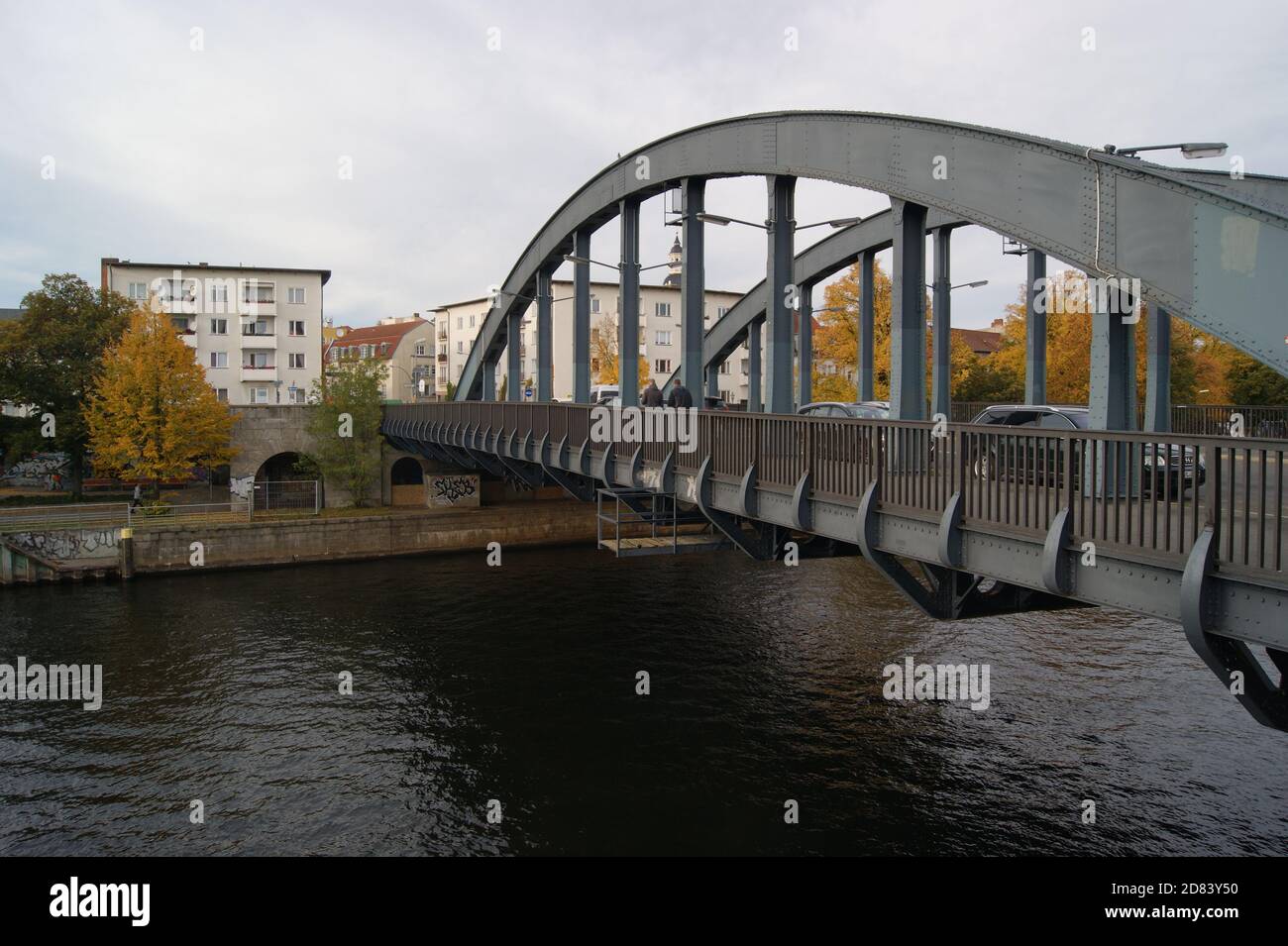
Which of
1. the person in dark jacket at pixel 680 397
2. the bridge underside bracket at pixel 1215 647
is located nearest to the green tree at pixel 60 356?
the person in dark jacket at pixel 680 397

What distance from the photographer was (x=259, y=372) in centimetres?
5750

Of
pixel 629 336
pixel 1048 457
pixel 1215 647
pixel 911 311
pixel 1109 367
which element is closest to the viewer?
pixel 1215 647

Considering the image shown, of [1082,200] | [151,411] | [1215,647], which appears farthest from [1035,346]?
[151,411]

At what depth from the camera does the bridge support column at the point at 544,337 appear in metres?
29.5

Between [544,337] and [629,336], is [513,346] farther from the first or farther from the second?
[629,336]

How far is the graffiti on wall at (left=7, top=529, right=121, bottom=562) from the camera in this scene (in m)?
30.2

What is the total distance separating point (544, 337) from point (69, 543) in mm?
17305

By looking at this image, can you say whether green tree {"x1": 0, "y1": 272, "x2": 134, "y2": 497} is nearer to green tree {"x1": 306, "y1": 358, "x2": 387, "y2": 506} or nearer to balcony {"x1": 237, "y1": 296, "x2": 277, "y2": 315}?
green tree {"x1": 306, "y1": 358, "x2": 387, "y2": 506}

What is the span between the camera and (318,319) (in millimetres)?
59688

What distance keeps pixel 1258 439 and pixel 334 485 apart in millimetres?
39042

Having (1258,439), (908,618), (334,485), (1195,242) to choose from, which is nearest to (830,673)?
(908,618)

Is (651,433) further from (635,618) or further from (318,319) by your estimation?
(318,319)

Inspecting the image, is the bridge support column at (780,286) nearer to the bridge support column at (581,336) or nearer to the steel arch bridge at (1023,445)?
the steel arch bridge at (1023,445)

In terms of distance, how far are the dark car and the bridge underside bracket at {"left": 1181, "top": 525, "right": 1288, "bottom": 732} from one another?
521 mm
